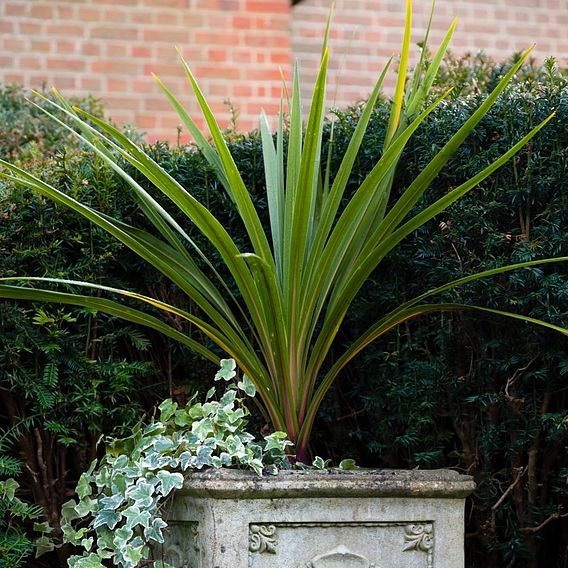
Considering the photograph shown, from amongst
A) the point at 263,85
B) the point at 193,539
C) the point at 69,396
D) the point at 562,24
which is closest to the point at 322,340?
the point at 193,539

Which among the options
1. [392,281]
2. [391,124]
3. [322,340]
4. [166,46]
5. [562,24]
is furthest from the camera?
[562,24]

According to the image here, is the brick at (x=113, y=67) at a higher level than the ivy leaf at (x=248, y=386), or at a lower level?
higher

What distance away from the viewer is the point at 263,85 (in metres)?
6.34

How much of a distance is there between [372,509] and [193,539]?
0.48 meters

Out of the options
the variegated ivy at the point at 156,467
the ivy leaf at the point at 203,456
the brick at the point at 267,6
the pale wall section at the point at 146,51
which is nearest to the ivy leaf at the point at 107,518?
the variegated ivy at the point at 156,467

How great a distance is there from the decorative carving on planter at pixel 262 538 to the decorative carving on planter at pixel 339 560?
0.38 ft

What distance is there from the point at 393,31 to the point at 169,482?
189 inches

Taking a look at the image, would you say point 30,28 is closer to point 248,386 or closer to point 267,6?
point 267,6

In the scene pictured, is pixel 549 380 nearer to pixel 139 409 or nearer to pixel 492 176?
pixel 492 176

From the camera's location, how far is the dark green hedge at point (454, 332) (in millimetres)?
3021

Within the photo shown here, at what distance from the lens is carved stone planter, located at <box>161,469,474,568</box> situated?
2.58 m

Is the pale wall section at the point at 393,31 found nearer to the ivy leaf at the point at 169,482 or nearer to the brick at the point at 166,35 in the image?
the brick at the point at 166,35

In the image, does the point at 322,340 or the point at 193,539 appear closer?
the point at 193,539

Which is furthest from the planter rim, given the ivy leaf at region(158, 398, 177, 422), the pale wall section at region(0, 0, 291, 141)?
the pale wall section at region(0, 0, 291, 141)
